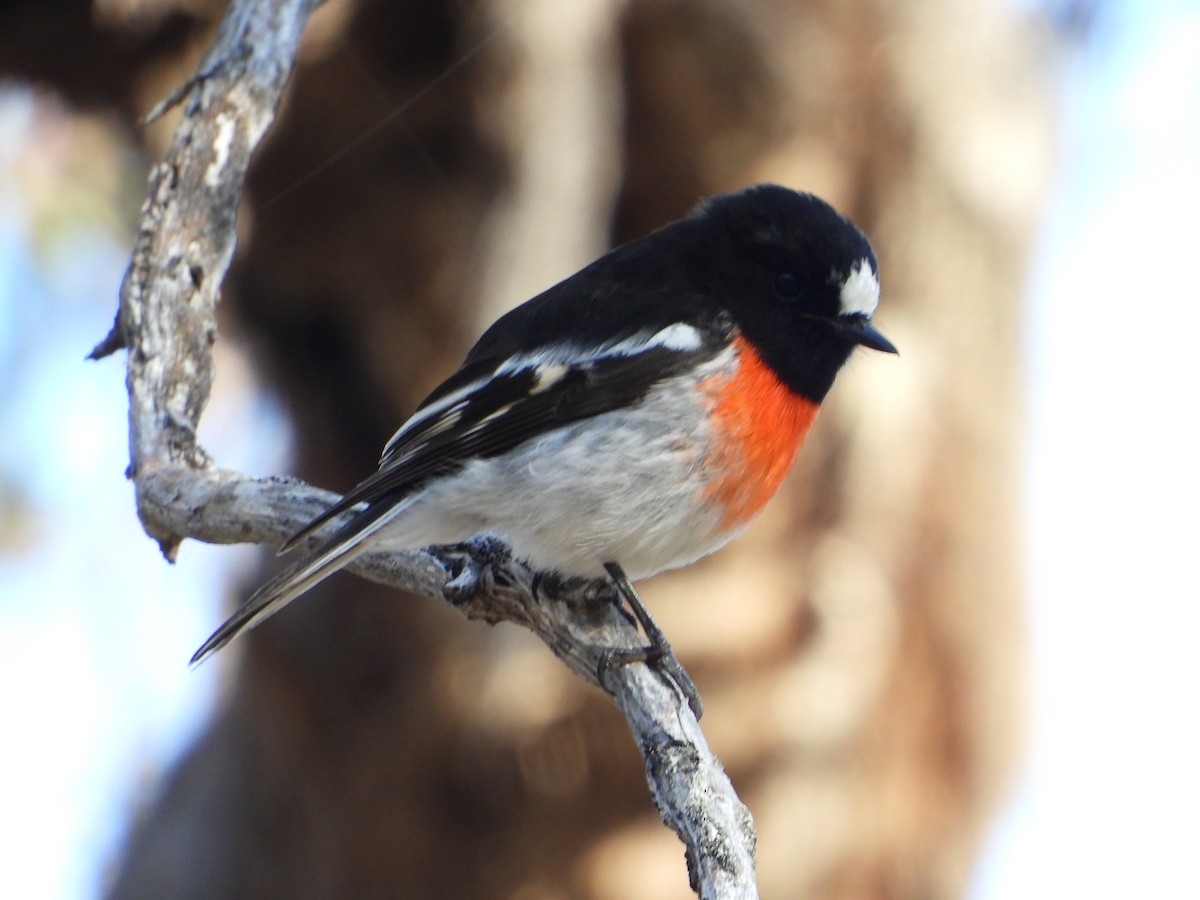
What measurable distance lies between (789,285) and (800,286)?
27 mm

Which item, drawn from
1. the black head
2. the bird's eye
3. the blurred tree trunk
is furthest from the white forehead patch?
the blurred tree trunk

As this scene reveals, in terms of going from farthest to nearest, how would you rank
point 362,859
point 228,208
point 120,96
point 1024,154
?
point 362,859 → point 1024,154 → point 120,96 → point 228,208

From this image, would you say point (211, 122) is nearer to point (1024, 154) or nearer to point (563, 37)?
point (563, 37)

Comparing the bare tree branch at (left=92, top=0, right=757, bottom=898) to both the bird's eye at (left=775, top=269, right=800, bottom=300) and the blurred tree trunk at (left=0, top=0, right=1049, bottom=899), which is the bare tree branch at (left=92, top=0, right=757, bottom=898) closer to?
the bird's eye at (left=775, top=269, right=800, bottom=300)

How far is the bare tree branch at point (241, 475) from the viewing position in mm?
2418

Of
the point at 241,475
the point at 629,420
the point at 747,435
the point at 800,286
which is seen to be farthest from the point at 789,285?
the point at 241,475

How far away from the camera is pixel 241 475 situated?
3137mm

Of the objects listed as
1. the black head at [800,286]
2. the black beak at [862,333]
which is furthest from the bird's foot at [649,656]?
the black beak at [862,333]

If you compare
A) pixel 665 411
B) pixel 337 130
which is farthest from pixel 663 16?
pixel 665 411

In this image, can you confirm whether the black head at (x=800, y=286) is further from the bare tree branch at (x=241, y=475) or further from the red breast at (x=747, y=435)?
the bare tree branch at (x=241, y=475)

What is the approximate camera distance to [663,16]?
18.9ft

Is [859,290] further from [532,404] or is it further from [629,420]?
[532,404]

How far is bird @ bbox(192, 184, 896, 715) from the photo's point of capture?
292 centimetres

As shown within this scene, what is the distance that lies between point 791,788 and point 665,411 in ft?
11.4
